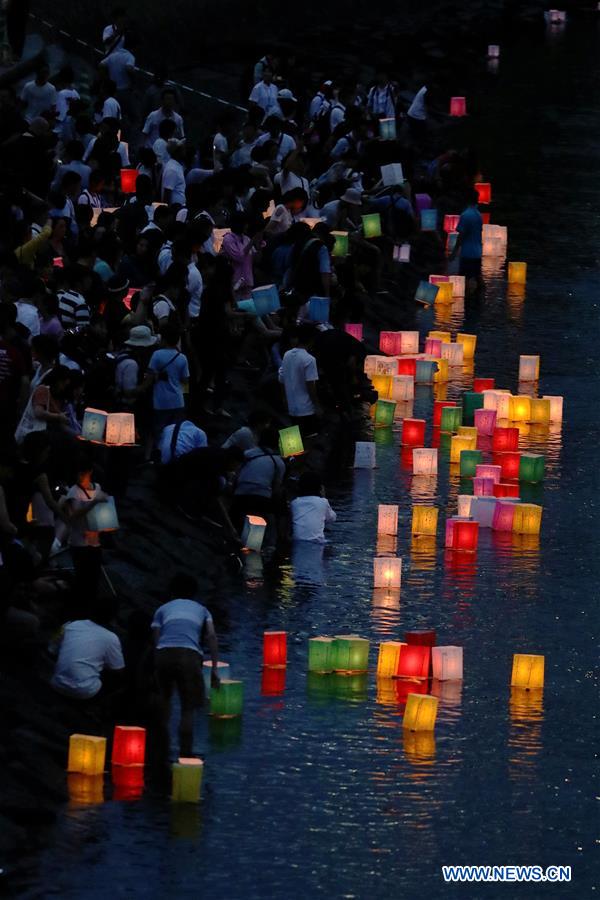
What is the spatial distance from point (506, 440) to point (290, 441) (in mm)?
2746

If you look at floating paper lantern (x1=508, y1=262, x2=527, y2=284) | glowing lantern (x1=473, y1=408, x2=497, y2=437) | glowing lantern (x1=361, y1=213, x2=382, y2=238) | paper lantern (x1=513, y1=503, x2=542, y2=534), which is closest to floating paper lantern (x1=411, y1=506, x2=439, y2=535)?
paper lantern (x1=513, y1=503, x2=542, y2=534)

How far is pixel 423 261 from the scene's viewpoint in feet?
108

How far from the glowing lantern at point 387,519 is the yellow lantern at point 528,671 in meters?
3.93

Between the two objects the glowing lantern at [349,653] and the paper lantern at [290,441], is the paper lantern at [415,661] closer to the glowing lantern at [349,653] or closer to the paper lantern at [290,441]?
the glowing lantern at [349,653]

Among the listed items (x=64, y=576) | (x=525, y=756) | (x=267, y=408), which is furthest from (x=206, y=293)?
(x=525, y=756)

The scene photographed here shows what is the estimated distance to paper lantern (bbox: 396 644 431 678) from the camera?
18750 millimetres

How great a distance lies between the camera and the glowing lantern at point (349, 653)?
18.8 metres

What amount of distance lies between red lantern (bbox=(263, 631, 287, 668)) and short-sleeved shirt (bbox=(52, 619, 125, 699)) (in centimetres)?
170

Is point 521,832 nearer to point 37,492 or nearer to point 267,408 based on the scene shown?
point 37,492

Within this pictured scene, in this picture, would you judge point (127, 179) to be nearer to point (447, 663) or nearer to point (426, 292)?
point (426, 292)

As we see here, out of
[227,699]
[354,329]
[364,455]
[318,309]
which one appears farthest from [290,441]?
[227,699]

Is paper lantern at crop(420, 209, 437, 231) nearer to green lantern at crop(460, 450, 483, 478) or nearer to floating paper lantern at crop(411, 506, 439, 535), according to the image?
green lantern at crop(460, 450, 483, 478)

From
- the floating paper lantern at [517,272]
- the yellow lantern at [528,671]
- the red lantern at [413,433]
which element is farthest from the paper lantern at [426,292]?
the yellow lantern at [528,671]

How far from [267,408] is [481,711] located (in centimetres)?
748
